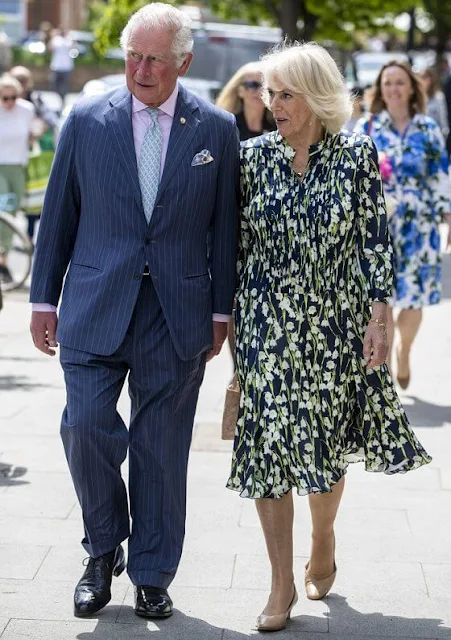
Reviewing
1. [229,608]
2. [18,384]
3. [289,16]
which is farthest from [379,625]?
[289,16]

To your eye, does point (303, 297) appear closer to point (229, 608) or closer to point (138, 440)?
point (138, 440)

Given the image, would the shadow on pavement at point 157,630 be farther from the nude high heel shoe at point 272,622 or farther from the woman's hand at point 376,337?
the woman's hand at point 376,337

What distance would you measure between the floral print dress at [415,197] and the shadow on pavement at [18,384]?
7.03 feet

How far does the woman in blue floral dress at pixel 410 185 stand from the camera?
7.77m

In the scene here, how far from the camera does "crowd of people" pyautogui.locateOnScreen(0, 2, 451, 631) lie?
13.9 ft

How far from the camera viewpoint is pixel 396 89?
7.69 meters

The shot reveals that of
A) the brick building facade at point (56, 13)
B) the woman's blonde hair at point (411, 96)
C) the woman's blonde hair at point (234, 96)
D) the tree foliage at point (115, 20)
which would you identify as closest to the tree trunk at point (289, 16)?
the tree foliage at point (115, 20)

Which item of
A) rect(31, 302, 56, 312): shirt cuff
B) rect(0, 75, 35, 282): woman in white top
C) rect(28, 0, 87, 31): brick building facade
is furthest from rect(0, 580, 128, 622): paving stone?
rect(28, 0, 87, 31): brick building facade

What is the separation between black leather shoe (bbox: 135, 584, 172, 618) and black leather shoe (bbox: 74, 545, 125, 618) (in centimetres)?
10

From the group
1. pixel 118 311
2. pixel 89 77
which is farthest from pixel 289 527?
pixel 89 77

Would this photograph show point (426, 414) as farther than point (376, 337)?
Yes

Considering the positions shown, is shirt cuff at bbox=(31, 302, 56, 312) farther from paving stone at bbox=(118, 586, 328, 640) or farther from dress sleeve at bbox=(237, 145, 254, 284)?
paving stone at bbox=(118, 586, 328, 640)

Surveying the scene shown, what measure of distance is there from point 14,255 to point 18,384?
3.73m

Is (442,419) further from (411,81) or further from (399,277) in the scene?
(411,81)
